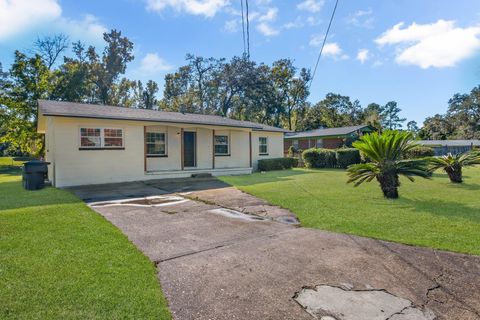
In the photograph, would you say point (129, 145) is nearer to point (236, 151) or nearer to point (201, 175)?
point (201, 175)

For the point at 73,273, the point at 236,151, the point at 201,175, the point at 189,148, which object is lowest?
the point at 73,273

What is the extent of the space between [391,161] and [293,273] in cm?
593

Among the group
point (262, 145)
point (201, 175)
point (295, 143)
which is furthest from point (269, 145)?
point (295, 143)

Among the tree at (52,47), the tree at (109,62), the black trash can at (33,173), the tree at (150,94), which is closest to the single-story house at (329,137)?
the black trash can at (33,173)

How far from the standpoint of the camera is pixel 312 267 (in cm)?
352

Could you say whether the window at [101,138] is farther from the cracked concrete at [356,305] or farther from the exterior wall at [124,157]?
the cracked concrete at [356,305]

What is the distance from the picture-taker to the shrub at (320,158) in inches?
776

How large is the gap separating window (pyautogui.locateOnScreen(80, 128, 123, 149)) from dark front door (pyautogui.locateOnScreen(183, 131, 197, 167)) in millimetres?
3358

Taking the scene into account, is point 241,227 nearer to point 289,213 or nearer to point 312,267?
point 289,213

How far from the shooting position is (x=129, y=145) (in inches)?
491

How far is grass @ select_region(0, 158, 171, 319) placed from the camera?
8.25 ft

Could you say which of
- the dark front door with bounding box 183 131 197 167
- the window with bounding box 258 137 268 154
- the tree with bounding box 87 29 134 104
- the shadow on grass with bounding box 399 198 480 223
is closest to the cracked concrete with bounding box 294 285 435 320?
the shadow on grass with bounding box 399 198 480 223

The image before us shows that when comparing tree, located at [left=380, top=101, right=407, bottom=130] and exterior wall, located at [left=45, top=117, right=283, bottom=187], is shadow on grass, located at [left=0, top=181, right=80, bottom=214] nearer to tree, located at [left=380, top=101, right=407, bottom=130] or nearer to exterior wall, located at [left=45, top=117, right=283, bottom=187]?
exterior wall, located at [left=45, top=117, right=283, bottom=187]

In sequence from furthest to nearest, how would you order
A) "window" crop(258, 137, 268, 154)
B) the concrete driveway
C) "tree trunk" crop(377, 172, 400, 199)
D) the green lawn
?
"window" crop(258, 137, 268, 154)
"tree trunk" crop(377, 172, 400, 199)
the green lawn
the concrete driveway
